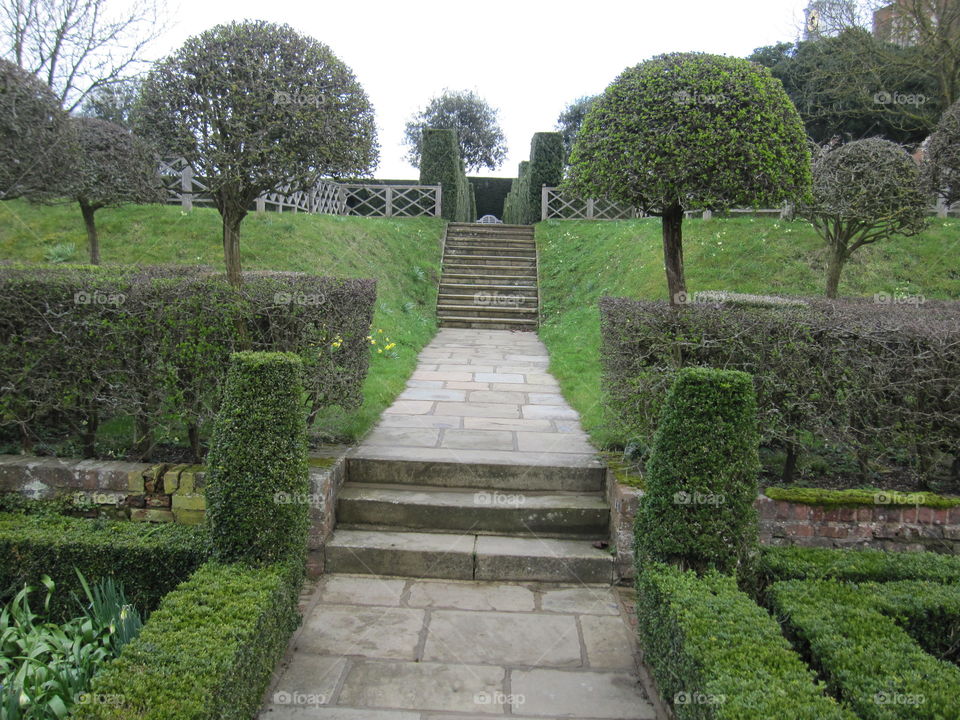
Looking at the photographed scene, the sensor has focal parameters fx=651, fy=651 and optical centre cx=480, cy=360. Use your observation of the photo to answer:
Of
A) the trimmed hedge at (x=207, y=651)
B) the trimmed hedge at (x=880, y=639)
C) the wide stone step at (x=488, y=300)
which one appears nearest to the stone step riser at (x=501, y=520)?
the trimmed hedge at (x=207, y=651)

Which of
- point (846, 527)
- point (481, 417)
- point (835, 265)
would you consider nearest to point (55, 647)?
point (481, 417)

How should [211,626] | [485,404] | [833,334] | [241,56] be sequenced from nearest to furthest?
[211,626]
[833,334]
[241,56]
[485,404]

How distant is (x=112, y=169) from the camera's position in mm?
10016

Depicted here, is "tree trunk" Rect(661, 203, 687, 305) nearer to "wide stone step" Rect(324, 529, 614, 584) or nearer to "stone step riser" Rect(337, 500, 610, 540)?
"stone step riser" Rect(337, 500, 610, 540)

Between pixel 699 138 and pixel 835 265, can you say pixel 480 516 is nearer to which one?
pixel 699 138

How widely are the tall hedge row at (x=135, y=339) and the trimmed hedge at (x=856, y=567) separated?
3322 mm

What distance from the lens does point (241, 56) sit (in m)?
4.79

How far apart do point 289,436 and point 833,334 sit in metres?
3.52

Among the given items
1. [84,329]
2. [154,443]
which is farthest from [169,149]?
[154,443]

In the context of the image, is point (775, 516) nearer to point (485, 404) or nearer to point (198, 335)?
point (485, 404)

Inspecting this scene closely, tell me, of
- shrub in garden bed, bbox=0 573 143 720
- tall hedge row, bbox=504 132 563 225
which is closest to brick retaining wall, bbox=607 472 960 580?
shrub in garden bed, bbox=0 573 143 720

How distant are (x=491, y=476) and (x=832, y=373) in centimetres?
249

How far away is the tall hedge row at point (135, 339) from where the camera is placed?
4.46 m

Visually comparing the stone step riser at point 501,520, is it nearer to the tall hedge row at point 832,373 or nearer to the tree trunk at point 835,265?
the tall hedge row at point 832,373
